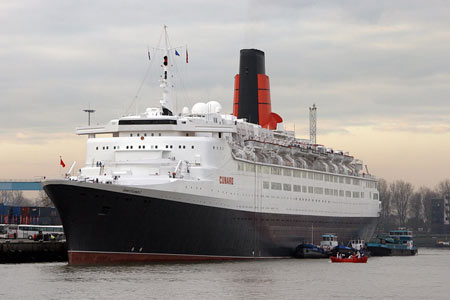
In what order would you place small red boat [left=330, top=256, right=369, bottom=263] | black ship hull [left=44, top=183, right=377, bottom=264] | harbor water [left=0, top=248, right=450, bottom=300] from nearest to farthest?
harbor water [left=0, top=248, right=450, bottom=300] < black ship hull [left=44, top=183, right=377, bottom=264] < small red boat [left=330, top=256, right=369, bottom=263]

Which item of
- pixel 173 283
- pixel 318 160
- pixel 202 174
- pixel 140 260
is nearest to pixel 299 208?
pixel 318 160

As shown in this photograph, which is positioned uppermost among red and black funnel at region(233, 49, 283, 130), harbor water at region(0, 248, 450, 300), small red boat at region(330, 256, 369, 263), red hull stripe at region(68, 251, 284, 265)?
red and black funnel at region(233, 49, 283, 130)

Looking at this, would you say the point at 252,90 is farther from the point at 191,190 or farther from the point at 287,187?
the point at 191,190

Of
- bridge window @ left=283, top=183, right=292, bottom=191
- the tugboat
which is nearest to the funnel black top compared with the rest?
bridge window @ left=283, top=183, right=292, bottom=191

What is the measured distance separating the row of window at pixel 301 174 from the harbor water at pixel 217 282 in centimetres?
790

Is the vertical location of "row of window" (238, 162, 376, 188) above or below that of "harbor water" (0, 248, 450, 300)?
above

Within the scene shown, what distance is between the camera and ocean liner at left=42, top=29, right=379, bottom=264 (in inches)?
2095

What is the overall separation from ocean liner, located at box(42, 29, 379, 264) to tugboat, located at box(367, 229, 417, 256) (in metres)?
10.3

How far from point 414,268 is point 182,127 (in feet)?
65.6

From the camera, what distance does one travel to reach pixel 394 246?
292 ft

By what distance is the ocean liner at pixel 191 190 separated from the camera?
53.2 meters

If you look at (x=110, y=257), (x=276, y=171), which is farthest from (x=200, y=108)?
(x=110, y=257)

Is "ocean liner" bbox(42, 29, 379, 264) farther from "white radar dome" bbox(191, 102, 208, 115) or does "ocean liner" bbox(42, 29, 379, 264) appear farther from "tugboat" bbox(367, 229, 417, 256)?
"tugboat" bbox(367, 229, 417, 256)

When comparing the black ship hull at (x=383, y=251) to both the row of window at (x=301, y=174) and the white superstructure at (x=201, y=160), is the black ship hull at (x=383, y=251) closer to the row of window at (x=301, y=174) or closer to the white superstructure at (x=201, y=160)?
the row of window at (x=301, y=174)
